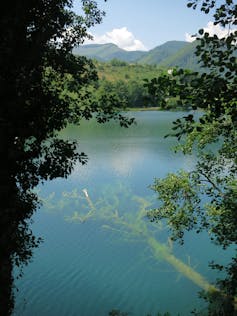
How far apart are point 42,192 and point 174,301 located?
62.3 ft

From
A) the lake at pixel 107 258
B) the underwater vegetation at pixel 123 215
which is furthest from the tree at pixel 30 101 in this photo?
the underwater vegetation at pixel 123 215

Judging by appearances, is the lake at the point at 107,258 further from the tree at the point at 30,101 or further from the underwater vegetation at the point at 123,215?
the tree at the point at 30,101

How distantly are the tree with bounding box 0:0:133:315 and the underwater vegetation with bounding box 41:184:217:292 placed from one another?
41.6 ft

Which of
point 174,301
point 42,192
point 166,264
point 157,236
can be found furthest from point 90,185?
point 174,301

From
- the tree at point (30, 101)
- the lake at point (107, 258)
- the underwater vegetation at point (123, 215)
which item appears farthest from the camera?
the underwater vegetation at point (123, 215)

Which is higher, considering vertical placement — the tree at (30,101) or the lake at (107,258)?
the tree at (30,101)

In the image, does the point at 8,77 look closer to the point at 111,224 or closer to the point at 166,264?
the point at 166,264

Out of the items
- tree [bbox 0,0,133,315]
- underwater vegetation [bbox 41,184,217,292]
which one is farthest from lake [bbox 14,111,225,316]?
tree [bbox 0,0,133,315]

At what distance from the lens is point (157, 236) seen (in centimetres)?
2269

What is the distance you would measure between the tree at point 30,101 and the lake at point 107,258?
924cm

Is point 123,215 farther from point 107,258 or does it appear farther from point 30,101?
point 30,101

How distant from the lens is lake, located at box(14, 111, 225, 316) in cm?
1640

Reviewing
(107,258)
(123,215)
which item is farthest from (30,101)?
(123,215)

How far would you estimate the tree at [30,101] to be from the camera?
23.7ft
